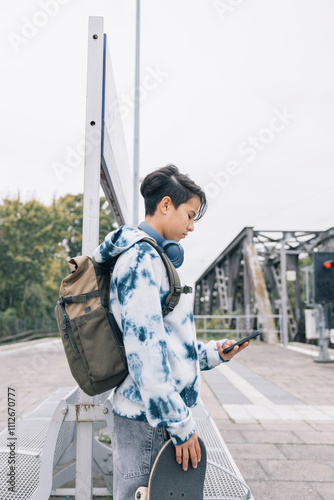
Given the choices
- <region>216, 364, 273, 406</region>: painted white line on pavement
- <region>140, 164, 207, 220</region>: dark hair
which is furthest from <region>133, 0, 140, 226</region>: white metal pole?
<region>140, 164, 207, 220</region>: dark hair

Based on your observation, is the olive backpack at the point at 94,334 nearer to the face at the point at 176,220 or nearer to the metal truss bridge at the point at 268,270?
the face at the point at 176,220

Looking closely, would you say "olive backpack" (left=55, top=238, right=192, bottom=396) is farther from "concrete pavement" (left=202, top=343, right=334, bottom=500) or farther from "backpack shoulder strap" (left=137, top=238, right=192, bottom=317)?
"concrete pavement" (left=202, top=343, right=334, bottom=500)

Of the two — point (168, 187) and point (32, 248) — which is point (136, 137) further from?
point (32, 248)

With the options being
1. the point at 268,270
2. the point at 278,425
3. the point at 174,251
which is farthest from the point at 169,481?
the point at 268,270

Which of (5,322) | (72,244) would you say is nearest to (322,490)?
(5,322)

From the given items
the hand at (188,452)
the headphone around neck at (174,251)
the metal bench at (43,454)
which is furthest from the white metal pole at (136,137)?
the hand at (188,452)

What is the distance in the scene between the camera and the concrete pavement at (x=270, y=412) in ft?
10.5

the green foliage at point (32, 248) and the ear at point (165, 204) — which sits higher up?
the green foliage at point (32, 248)

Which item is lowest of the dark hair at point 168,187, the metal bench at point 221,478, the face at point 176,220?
the metal bench at point 221,478

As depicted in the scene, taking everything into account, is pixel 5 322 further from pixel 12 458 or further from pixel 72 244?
pixel 12 458

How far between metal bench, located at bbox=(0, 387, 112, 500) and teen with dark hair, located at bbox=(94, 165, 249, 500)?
648mm

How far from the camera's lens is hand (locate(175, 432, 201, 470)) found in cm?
140

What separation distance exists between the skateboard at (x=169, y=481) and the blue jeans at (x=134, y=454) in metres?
0.06

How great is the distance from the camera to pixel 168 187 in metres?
1.66
